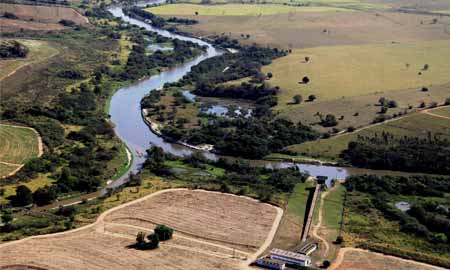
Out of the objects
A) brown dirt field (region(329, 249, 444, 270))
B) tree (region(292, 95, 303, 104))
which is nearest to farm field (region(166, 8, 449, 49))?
tree (region(292, 95, 303, 104))

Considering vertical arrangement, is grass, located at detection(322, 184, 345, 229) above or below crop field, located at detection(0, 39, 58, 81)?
below

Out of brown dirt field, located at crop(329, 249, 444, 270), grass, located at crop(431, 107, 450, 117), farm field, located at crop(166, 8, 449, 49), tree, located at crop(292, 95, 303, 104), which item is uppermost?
farm field, located at crop(166, 8, 449, 49)

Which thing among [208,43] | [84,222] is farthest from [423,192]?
[208,43]

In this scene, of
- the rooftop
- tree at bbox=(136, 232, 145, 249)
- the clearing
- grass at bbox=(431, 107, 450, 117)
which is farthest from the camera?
grass at bbox=(431, 107, 450, 117)

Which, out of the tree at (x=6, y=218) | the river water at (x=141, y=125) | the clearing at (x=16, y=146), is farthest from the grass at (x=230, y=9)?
the tree at (x=6, y=218)

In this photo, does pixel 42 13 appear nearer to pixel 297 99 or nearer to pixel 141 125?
pixel 141 125

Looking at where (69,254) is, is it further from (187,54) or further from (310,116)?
(187,54)

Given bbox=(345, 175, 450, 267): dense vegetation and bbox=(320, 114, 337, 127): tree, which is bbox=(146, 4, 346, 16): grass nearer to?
bbox=(320, 114, 337, 127): tree
